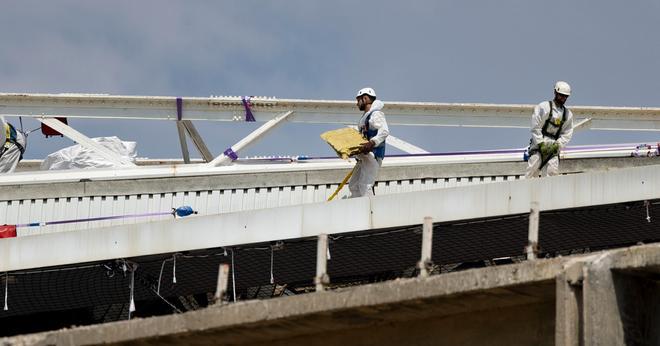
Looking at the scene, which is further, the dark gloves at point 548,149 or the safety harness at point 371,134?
the safety harness at point 371,134

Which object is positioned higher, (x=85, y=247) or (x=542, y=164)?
(x=542, y=164)

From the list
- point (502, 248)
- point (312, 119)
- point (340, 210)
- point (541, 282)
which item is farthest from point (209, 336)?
point (312, 119)

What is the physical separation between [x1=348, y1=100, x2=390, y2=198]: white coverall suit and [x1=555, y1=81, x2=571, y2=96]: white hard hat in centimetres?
190

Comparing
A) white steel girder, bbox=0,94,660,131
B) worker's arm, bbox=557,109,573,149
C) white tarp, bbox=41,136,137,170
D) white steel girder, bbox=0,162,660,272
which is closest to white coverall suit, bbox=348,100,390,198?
white steel girder, bbox=0,162,660,272

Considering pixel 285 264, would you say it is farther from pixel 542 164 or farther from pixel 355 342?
pixel 355 342

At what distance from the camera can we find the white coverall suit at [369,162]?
631 inches

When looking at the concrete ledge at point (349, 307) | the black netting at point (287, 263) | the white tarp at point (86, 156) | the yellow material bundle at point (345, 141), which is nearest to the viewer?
the concrete ledge at point (349, 307)

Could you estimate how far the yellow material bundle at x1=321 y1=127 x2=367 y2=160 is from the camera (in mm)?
15586

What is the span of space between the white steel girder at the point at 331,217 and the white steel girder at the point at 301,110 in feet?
17.2

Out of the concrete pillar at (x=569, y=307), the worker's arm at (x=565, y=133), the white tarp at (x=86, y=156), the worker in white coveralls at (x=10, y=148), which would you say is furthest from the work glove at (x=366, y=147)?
the worker in white coveralls at (x=10, y=148)

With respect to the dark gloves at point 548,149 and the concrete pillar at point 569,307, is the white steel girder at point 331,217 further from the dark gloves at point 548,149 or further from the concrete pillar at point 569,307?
the concrete pillar at point 569,307

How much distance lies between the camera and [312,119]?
66.8 feet

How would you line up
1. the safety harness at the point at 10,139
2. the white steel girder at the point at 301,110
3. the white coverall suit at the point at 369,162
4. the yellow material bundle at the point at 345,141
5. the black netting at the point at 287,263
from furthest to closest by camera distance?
the safety harness at the point at 10,139
the white steel girder at the point at 301,110
the white coverall suit at the point at 369,162
the yellow material bundle at the point at 345,141
the black netting at the point at 287,263

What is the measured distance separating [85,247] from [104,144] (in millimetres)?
5140
